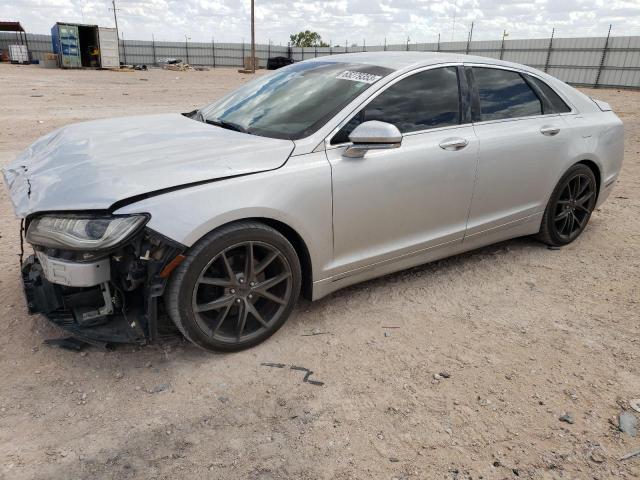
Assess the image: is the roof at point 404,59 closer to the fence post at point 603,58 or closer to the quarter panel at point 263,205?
the quarter panel at point 263,205

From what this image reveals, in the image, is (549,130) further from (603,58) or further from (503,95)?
(603,58)

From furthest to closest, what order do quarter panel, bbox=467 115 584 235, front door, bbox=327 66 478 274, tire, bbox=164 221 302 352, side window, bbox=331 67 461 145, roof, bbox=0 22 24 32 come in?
roof, bbox=0 22 24 32 < quarter panel, bbox=467 115 584 235 < side window, bbox=331 67 461 145 < front door, bbox=327 66 478 274 < tire, bbox=164 221 302 352

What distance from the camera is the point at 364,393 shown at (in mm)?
2529

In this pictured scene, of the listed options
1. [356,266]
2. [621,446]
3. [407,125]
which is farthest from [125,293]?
[621,446]

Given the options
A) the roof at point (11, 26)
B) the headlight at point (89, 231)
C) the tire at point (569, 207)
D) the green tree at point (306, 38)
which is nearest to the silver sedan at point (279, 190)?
the headlight at point (89, 231)

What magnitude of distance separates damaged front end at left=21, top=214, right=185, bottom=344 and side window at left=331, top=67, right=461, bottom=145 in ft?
4.17

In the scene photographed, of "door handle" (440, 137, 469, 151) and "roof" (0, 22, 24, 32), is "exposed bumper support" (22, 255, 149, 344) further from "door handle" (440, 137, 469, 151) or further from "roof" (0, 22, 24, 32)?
"roof" (0, 22, 24, 32)

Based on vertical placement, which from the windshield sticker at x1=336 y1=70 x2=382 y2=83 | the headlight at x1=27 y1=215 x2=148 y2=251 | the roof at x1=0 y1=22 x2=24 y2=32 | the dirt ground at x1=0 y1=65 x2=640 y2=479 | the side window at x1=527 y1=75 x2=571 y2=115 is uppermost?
the roof at x1=0 y1=22 x2=24 y2=32

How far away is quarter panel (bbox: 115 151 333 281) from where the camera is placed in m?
2.39

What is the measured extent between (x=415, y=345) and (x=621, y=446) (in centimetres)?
112

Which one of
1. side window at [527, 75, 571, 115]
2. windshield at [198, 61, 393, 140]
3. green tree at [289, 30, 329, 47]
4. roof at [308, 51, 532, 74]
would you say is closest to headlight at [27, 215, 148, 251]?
windshield at [198, 61, 393, 140]

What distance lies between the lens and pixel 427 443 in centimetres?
222

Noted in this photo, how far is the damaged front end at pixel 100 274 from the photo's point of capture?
231 centimetres

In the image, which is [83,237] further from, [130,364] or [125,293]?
[130,364]
